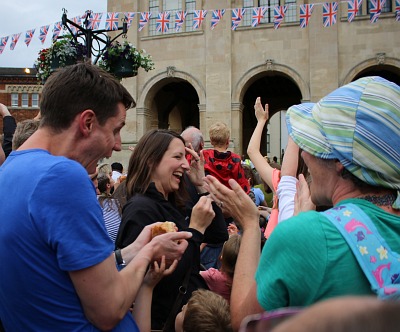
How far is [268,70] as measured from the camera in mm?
21719

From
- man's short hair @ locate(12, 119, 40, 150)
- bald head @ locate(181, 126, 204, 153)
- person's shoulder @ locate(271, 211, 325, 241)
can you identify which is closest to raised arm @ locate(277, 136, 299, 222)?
person's shoulder @ locate(271, 211, 325, 241)

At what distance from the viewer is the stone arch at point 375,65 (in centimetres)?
2058

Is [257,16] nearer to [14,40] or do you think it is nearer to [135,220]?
[14,40]

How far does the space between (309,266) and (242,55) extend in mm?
21436

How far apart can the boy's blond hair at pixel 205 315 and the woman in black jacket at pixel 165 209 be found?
0.38 feet

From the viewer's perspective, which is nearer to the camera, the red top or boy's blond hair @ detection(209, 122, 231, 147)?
the red top

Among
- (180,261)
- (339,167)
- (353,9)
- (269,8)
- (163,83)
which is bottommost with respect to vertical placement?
(180,261)

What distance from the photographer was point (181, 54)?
22797 millimetres

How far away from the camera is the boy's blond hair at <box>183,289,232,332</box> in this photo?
2789 millimetres

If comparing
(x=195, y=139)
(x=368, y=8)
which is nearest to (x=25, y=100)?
(x=368, y=8)

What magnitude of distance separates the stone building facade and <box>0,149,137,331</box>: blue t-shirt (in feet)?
64.1

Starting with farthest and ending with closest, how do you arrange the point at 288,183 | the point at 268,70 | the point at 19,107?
1. the point at 19,107
2. the point at 268,70
3. the point at 288,183

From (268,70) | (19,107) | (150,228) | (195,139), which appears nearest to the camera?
(150,228)

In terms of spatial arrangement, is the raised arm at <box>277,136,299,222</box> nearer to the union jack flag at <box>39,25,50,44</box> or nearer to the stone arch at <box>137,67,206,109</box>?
the union jack flag at <box>39,25,50,44</box>
